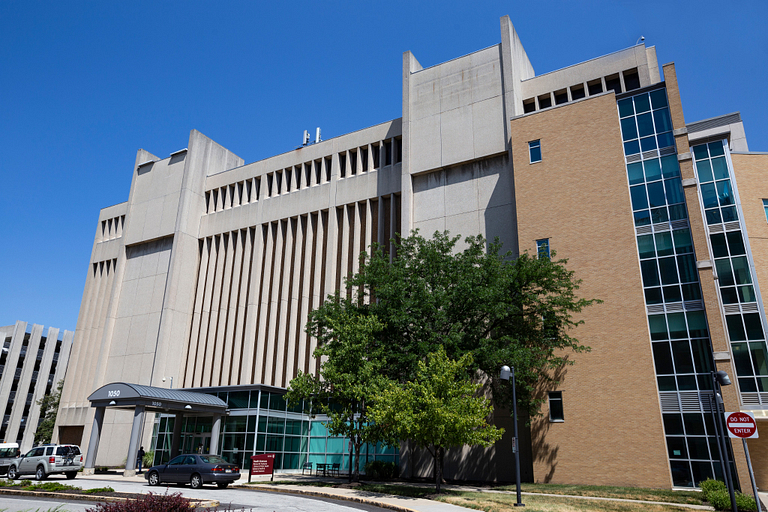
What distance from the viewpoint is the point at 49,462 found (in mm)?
28859

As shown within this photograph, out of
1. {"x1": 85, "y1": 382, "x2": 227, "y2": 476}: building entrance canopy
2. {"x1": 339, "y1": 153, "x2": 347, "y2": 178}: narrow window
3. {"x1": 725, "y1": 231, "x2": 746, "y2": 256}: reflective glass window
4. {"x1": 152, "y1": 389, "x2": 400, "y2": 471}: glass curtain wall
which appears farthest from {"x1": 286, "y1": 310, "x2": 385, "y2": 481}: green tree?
{"x1": 339, "y1": 153, "x2": 347, "y2": 178}: narrow window

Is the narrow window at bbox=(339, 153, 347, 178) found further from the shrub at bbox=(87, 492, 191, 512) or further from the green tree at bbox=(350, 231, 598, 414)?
the shrub at bbox=(87, 492, 191, 512)

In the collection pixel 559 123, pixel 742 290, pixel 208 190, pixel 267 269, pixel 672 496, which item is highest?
pixel 208 190

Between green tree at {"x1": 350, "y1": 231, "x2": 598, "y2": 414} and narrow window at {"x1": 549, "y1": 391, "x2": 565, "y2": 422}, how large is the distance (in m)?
0.92

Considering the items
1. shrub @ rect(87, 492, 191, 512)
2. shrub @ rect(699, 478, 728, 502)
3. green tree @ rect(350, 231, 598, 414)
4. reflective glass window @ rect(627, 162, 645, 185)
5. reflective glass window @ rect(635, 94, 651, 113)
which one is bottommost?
shrub @ rect(699, 478, 728, 502)

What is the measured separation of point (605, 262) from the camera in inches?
1147

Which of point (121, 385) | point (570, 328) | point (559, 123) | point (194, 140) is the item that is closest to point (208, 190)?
point (194, 140)

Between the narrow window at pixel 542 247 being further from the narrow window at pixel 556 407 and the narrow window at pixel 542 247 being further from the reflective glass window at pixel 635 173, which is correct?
the narrow window at pixel 556 407

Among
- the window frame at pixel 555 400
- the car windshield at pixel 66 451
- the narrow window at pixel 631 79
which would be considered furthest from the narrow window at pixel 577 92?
the car windshield at pixel 66 451

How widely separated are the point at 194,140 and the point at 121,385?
27776 mm

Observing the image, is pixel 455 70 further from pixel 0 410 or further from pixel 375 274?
pixel 0 410

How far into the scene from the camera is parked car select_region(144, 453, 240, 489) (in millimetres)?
24156

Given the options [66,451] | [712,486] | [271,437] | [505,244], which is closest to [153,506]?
[712,486]

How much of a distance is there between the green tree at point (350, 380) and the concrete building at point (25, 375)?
234ft
